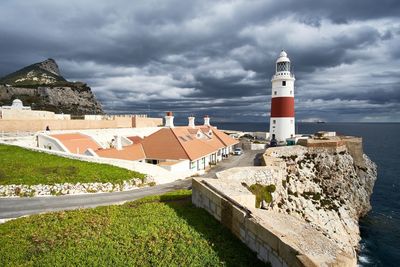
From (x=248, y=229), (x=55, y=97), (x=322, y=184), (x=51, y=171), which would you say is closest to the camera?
(x=248, y=229)

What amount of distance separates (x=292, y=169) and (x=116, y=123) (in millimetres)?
37279

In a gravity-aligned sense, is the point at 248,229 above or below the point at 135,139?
below

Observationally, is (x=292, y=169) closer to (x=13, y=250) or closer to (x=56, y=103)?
(x=13, y=250)

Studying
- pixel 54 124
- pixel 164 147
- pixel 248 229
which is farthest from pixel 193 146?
pixel 248 229

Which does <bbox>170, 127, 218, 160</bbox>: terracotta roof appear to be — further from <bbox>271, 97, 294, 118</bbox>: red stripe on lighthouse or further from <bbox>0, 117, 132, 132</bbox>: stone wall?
→ <bbox>0, 117, 132, 132</bbox>: stone wall

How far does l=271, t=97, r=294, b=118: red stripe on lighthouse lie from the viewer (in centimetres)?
5272

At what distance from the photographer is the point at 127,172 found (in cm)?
2773

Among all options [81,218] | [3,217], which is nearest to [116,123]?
[3,217]

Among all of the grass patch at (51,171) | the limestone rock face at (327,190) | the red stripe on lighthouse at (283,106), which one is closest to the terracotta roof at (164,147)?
the grass patch at (51,171)

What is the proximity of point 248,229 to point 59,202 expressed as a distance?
1612cm

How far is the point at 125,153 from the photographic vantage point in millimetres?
34781

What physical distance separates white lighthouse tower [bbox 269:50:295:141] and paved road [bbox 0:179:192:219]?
34.8 meters

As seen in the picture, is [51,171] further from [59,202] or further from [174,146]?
[174,146]

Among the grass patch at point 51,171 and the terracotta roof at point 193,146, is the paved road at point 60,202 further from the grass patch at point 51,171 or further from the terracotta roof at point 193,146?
the terracotta roof at point 193,146
